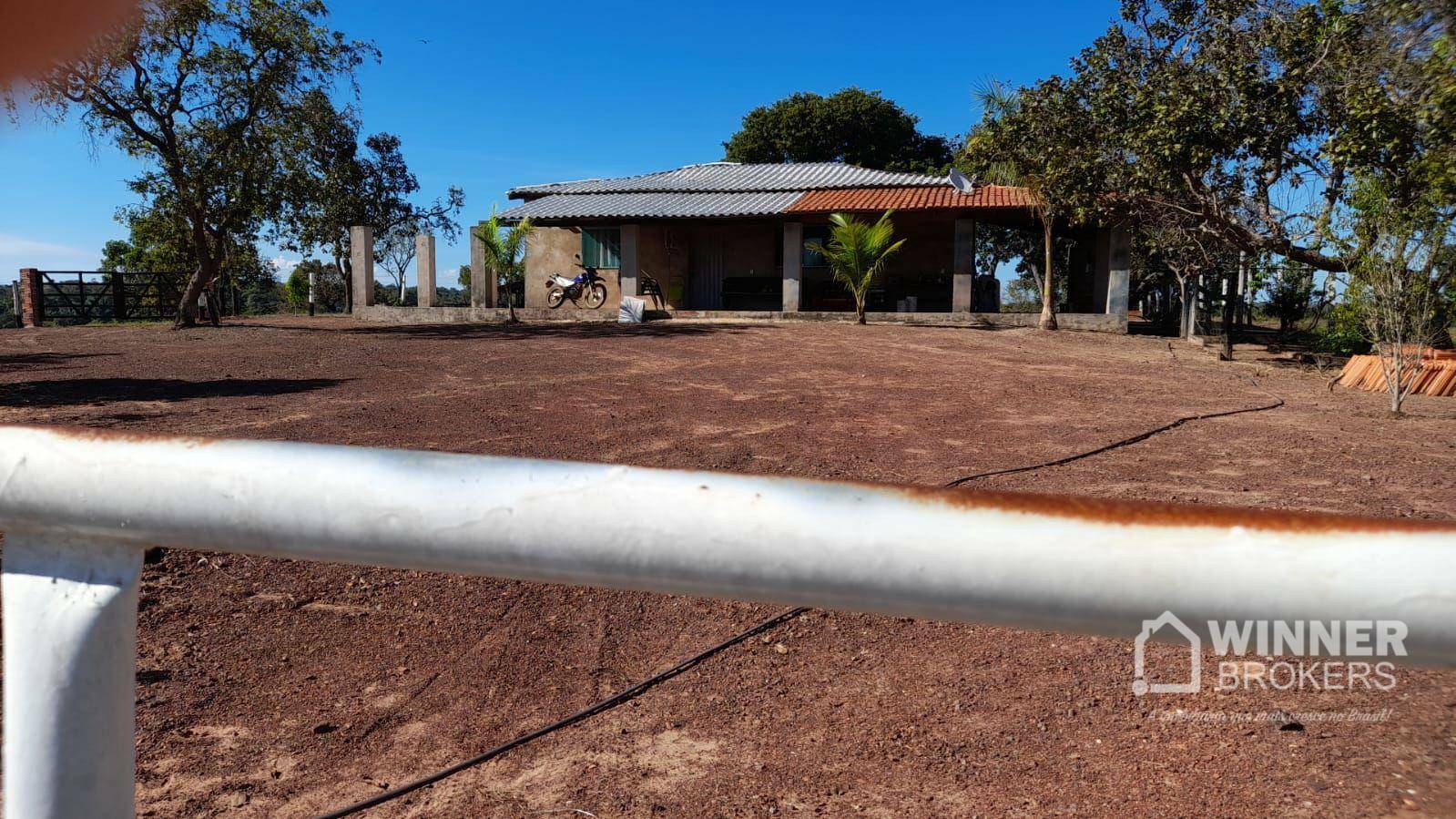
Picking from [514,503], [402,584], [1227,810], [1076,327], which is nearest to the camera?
[514,503]

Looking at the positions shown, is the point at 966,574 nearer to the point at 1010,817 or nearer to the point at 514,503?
the point at 514,503

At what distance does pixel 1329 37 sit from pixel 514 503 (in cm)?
1348

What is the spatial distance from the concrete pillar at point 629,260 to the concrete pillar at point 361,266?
6384mm

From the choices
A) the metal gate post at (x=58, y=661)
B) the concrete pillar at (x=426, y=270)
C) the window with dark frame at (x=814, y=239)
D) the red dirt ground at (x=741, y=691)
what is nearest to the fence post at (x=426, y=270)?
A: the concrete pillar at (x=426, y=270)

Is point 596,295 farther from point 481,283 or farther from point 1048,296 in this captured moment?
point 1048,296

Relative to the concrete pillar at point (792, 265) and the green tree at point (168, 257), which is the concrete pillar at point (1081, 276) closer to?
the concrete pillar at point (792, 265)

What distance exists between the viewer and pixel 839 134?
34.2 metres

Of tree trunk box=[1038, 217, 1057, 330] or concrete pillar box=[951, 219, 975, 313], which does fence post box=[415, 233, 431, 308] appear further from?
tree trunk box=[1038, 217, 1057, 330]

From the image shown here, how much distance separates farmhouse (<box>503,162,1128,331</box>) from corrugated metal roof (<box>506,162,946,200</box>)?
52 mm

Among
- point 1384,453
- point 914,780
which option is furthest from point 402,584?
point 1384,453

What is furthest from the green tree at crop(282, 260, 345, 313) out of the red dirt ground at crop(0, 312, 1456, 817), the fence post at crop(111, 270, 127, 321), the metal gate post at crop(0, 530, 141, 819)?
the metal gate post at crop(0, 530, 141, 819)

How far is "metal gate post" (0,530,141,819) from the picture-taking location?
745 mm

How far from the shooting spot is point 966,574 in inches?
24.3

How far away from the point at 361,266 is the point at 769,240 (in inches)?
385
